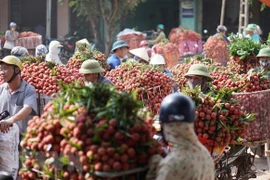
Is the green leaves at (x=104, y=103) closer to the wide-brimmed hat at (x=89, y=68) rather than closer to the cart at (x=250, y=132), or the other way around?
the wide-brimmed hat at (x=89, y=68)

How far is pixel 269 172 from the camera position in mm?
9250

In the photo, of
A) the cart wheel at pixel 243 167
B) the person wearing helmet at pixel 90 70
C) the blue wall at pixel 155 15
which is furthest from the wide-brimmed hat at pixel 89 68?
the blue wall at pixel 155 15

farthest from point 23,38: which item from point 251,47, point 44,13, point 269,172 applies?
point 269,172

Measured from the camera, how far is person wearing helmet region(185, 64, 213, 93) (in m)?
7.43

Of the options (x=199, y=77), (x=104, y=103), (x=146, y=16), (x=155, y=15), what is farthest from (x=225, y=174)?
(x=155, y=15)

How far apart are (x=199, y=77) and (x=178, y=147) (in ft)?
10.9

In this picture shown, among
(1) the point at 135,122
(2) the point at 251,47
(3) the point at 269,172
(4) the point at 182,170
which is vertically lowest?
(3) the point at 269,172

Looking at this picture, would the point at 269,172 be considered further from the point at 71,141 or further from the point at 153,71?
the point at 71,141

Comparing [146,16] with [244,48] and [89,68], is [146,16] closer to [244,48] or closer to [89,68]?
[244,48]

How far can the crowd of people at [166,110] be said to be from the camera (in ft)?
13.7

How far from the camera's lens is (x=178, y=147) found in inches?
166

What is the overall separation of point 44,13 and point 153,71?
1967 cm

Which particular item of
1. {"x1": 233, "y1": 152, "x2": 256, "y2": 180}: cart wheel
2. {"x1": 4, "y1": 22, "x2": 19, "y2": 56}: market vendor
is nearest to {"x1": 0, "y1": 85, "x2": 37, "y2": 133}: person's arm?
{"x1": 233, "y1": 152, "x2": 256, "y2": 180}: cart wheel

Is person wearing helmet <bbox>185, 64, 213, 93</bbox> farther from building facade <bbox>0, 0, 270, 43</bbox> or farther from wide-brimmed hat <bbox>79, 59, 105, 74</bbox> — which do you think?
building facade <bbox>0, 0, 270, 43</bbox>
